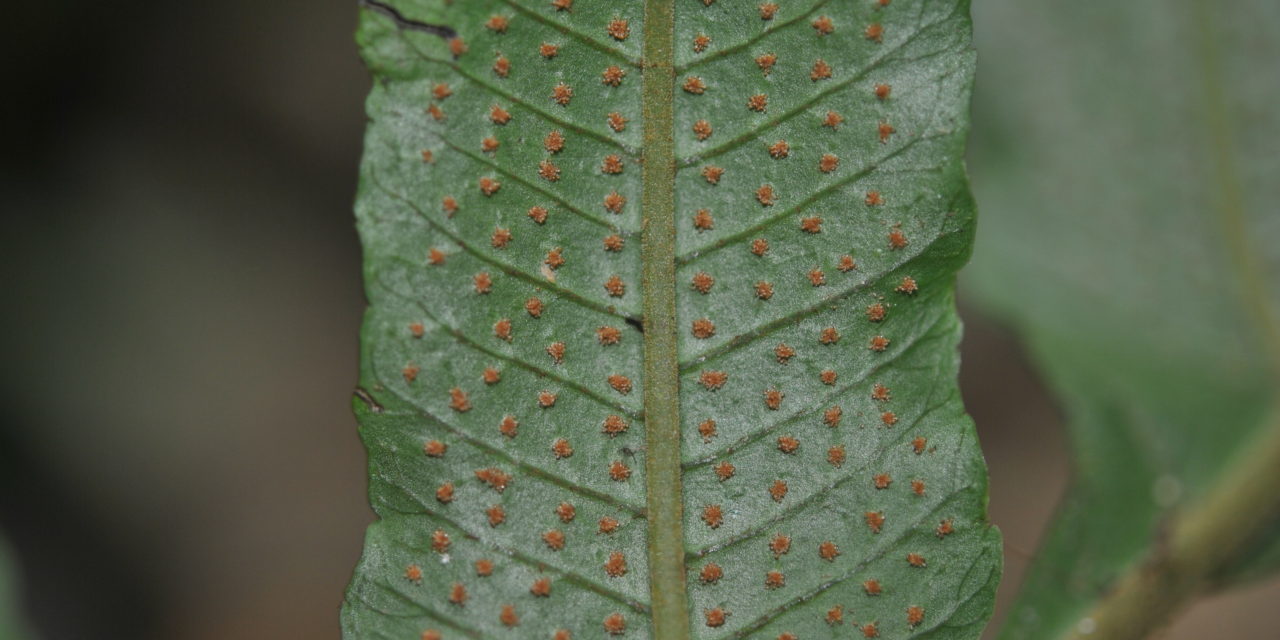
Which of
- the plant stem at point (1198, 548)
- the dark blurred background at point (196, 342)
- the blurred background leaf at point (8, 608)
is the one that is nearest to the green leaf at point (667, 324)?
the blurred background leaf at point (8, 608)

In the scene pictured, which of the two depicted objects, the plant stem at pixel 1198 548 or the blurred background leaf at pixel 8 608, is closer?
the blurred background leaf at pixel 8 608

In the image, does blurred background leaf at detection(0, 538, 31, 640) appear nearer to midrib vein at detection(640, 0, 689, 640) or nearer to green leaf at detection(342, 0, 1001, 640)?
green leaf at detection(342, 0, 1001, 640)

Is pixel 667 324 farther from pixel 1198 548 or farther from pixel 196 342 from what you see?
pixel 196 342

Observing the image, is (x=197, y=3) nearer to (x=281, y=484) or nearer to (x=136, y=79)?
(x=136, y=79)

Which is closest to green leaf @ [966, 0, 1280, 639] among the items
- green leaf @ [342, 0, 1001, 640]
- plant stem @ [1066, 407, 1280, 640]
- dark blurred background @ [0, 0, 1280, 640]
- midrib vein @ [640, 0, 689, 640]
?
plant stem @ [1066, 407, 1280, 640]

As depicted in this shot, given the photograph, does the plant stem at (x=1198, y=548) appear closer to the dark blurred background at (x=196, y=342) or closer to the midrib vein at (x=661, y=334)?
the midrib vein at (x=661, y=334)

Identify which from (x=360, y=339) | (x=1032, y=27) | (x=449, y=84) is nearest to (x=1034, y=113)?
(x=1032, y=27)
